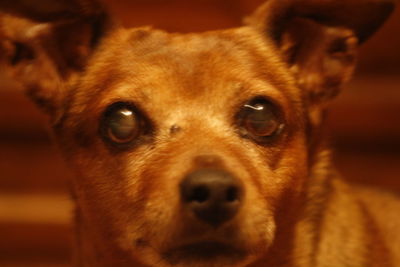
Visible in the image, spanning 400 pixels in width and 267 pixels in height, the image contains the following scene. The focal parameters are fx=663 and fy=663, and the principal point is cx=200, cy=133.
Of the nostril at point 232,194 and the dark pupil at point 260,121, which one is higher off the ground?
the dark pupil at point 260,121

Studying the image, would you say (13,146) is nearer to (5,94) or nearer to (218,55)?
(5,94)

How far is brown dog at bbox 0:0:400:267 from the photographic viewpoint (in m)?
1.49

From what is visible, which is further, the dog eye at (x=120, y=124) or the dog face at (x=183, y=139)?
the dog eye at (x=120, y=124)

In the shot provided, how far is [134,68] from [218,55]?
0.23m

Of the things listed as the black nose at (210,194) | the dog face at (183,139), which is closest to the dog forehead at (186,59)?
the dog face at (183,139)

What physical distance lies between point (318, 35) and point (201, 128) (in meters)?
0.51

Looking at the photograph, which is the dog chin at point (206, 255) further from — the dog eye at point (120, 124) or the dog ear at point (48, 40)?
the dog ear at point (48, 40)

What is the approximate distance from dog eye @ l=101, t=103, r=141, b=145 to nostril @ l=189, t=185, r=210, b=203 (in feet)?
1.02

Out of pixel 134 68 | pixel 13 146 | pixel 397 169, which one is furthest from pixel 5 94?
pixel 397 169

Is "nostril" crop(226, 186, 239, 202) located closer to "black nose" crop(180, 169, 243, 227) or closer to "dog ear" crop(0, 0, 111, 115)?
"black nose" crop(180, 169, 243, 227)

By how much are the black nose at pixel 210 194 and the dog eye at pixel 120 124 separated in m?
0.28

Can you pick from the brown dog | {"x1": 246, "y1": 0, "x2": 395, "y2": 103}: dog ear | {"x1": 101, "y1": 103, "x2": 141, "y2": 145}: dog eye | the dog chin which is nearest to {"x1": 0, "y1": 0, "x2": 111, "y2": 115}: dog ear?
the brown dog

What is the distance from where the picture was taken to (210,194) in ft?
4.64

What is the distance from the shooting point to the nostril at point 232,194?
4.68 feet
